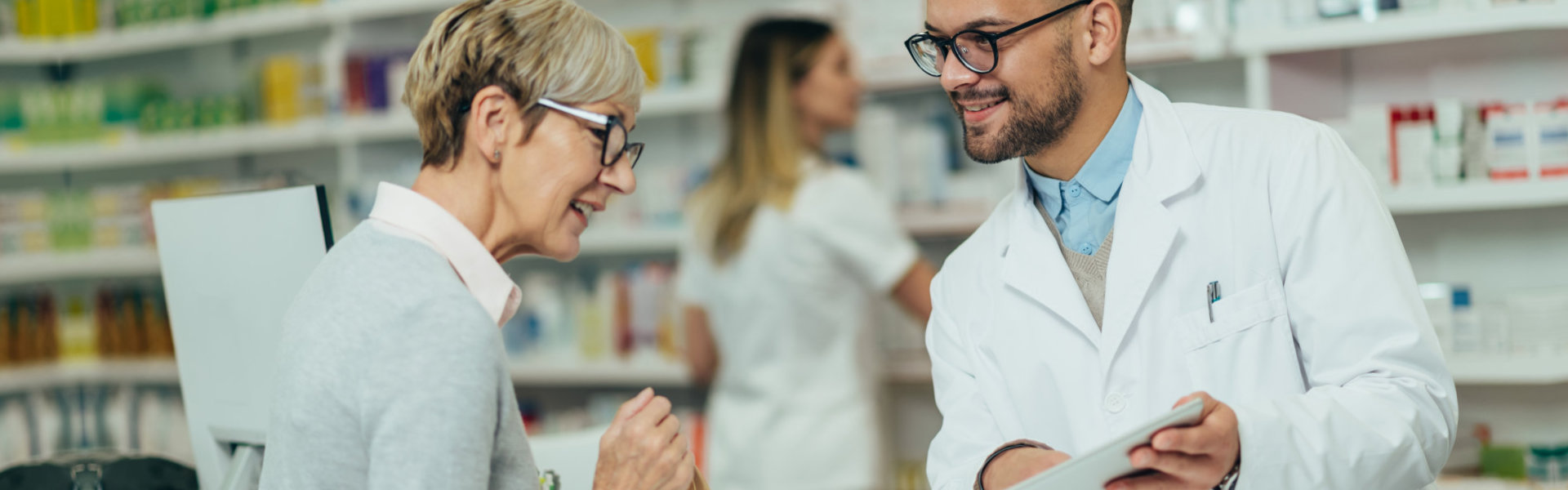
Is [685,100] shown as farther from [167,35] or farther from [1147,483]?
[1147,483]

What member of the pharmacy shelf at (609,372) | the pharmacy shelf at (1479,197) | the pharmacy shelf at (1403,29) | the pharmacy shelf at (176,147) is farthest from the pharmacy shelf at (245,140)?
the pharmacy shelf at (1479,197)

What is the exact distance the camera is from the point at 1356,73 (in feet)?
9.59

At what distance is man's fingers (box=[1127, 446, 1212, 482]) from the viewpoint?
118cm

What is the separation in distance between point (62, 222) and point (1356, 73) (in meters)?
4.84

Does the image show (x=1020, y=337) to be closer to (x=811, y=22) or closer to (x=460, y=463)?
(x=460, y=463)

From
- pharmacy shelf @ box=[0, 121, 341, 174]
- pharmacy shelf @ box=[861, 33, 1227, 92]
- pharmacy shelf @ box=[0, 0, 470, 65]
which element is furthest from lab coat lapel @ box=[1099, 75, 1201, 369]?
pharmacy shelf @ box=[0, 121, 341, 174]

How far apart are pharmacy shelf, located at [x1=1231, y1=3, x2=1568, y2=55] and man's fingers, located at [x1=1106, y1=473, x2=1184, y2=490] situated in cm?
171

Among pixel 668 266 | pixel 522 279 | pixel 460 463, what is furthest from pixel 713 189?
pixel 460 463

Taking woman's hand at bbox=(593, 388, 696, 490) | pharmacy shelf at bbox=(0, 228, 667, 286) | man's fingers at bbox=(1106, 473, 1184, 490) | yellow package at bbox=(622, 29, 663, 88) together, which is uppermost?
yellow package at bbox=(622, 29, 663, 88)

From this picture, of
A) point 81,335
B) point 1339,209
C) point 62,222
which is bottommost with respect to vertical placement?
point 81,335

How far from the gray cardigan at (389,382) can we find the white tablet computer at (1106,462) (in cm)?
54

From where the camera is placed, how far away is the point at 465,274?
1355 millimetres

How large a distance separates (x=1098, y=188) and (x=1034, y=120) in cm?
14

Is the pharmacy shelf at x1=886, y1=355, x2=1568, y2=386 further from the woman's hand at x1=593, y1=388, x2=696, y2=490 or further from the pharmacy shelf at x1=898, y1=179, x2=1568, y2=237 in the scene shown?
the woman's hand at x1=593, y1=388, x2=696, y2=490
